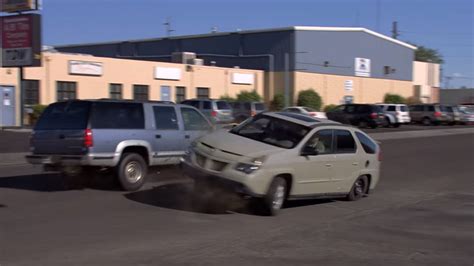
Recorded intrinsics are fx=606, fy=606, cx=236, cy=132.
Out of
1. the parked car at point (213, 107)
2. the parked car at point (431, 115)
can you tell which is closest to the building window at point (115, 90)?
the parked car at point (213, 107)

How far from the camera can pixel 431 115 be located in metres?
49.4

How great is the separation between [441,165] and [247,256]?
13597 mm

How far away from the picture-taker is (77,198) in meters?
10.7

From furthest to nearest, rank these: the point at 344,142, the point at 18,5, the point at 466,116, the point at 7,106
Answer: the point at 466,116 → the point at 7,106 → the point at 18,5 → the point at 344,142

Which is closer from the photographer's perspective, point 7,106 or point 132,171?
point 132,171

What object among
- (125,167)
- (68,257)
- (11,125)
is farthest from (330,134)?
(11,125)

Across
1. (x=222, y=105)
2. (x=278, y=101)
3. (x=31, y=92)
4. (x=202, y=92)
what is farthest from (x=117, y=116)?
(x=278, y=101)

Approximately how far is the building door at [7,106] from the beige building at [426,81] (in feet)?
176

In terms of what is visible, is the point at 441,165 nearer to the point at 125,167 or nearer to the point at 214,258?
the point at 125,167

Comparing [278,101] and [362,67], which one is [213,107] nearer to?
[278,101]

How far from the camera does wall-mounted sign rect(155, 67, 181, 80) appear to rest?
43.7 m

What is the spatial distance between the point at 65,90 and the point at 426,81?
54.0 m

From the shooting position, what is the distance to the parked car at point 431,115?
161 ft

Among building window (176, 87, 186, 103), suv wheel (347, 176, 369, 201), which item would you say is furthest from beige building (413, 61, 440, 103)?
suv wheel (347, 176, 369, 201)
